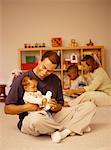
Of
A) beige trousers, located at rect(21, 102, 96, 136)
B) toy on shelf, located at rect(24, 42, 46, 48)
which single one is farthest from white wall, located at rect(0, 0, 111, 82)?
beige trousers, located at rect(21, 102, 96, 136)

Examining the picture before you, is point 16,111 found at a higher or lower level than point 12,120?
higher

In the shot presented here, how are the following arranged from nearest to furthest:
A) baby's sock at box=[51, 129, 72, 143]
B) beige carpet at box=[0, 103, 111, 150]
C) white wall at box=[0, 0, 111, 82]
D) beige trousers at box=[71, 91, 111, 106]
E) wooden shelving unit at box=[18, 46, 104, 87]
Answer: beige carpet at box=[0, 103, 111, 150], baby's sock at box=[51, 129, 72, 143], beige trousers at box=[71, 91, 111, 106], wooden shelving unit at box=[18, 46, 104, 87], white wall at box=[0, 0, 111, 82]

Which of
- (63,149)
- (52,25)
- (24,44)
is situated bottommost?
(63,149)

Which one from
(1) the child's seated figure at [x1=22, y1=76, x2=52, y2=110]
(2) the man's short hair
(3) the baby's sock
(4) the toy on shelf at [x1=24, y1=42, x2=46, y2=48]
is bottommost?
(3) the baby's sock

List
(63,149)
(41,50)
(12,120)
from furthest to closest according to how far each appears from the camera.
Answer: (41,50) → (12,120) → (63,149)

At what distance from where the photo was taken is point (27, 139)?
226 cm

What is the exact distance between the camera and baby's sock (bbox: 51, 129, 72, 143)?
85.4 inches

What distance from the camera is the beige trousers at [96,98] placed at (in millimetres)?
3742

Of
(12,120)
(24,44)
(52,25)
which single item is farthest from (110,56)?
(12,120)

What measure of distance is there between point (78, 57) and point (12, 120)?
7.78ft

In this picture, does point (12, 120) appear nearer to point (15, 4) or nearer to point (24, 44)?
point (24, 44)

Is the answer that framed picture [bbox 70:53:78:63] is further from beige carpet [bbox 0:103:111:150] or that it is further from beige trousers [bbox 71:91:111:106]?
beige carpet [bbox 0:103:111:150]

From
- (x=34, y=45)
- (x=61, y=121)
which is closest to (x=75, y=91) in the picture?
(x=34, y=45)

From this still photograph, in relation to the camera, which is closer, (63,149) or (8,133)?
(63,149)
